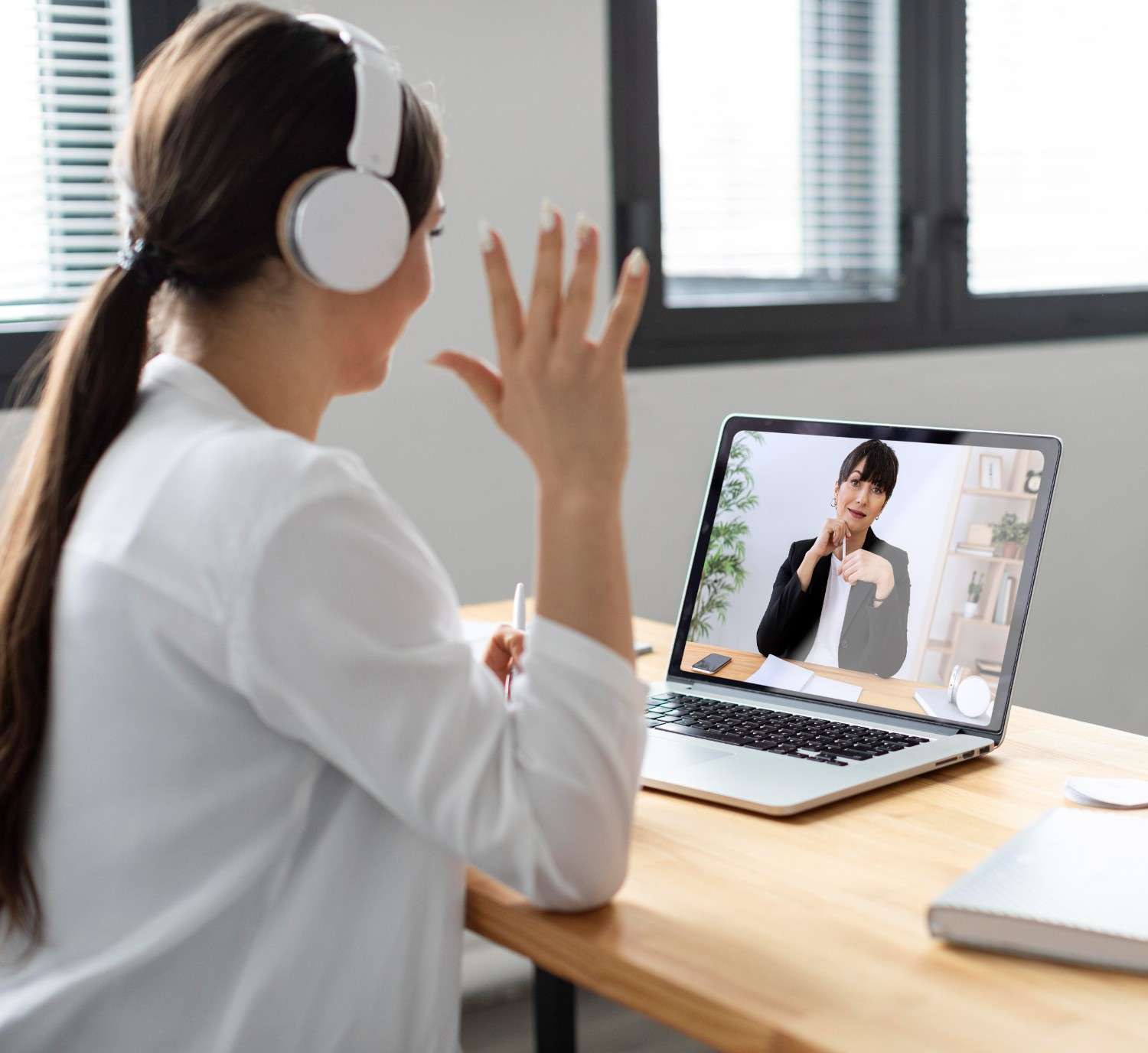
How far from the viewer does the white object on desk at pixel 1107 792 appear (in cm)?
98

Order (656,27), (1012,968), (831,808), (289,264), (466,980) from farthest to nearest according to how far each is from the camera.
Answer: (656,27) → (466,980) → (831,808) → (289,264) → (1012,968)

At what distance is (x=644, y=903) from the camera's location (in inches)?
32.7

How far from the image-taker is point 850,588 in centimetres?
119

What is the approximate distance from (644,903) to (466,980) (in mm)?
1398

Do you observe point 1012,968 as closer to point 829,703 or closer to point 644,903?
point 644,903

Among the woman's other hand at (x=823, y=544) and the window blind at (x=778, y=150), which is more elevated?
the window blind at (x=778, y=150)

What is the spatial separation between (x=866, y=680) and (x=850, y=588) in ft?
0.26

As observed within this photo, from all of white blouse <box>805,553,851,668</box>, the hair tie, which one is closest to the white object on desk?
white blouse <box>805,553,851,668</box>

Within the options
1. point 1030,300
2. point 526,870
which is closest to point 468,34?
point 1030,300

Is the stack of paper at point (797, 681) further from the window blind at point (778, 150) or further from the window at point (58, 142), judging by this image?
the window blind at point (778, 150)

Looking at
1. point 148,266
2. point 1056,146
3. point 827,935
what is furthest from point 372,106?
point 1056,146

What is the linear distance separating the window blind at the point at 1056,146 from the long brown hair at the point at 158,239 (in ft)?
7.54

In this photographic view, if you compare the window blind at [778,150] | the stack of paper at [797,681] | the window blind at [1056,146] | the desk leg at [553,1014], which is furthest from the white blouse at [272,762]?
the window blind at [1056,146]

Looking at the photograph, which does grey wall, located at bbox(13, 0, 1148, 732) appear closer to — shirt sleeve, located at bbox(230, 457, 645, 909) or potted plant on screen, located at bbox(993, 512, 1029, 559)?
potted plant on screen, located at bbox(993, 512, 1029, 559)
